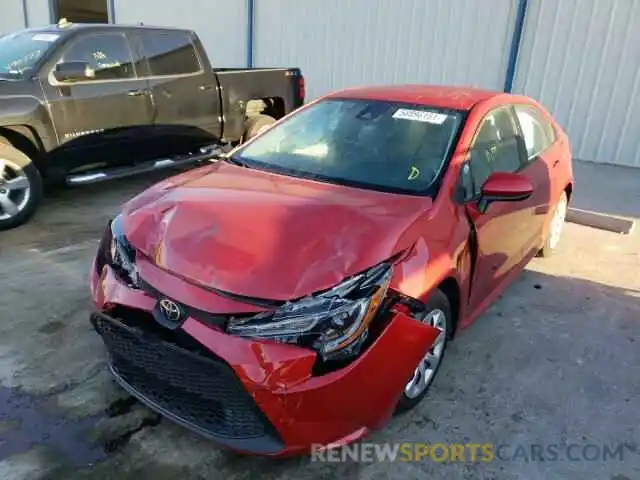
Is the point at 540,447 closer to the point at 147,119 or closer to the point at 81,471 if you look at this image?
the point at 81,471

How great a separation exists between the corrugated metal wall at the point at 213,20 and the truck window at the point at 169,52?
224 inches

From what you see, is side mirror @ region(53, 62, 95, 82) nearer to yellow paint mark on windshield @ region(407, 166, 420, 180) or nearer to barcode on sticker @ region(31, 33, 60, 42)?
barcode on sticker @ region(31, 33, 60, 42)

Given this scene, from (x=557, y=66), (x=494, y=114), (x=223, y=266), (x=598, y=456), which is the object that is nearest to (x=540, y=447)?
(x=598, y=456)

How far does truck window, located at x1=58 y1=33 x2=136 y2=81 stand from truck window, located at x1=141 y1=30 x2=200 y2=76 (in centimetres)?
27

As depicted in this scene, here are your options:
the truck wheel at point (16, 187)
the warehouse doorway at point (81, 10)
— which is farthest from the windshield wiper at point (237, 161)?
the warehouse doorway at point (81, 10)

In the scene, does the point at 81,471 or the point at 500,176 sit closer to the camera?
the point at 81,471

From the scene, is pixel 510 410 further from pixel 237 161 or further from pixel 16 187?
pixel 16 187

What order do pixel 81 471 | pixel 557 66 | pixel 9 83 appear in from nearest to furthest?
pixel 81 471 → pixel 9 83 → pixel 557 66

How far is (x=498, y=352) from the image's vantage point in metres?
3.47

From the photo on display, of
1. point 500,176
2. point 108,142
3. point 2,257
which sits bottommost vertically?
point 2,257

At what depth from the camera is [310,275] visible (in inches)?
88.8

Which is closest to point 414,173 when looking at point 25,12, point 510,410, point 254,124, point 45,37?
point 510,410

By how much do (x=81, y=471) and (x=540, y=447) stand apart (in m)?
2.15

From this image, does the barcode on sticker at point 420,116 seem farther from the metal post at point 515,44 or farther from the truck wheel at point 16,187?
the metal post at point 515,44
